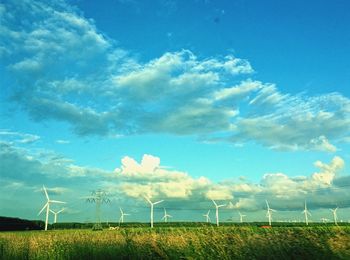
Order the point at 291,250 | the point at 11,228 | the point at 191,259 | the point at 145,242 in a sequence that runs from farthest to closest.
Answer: the point at 11,228, the point at 145,242, the point at 191,259, the point at 291,250

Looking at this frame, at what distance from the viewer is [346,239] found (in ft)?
45.0

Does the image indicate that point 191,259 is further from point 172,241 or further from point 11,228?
point 11,228

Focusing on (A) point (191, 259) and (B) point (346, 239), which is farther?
(A) point (191, 259)

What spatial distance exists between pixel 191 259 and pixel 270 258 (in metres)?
3.02

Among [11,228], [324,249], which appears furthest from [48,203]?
[324,249]

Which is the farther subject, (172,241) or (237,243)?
(172,241)

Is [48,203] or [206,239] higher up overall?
[48,203]

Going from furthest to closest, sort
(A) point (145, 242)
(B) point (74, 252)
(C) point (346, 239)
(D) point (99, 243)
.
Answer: (D) point (99, 243)
(B) point (74, 252)
(A) point (145, 242)
(C) point (346, 239)

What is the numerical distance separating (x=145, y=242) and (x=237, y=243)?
17.8 feet

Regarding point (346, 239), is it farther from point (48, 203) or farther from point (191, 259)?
point (48, 203)

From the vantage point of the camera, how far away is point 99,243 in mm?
24578

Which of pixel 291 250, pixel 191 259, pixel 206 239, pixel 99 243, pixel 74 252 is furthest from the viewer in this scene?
pixel 99 243

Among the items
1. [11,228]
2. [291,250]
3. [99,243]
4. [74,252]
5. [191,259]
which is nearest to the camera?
[291,250]

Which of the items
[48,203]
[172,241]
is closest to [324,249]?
[172,241]
